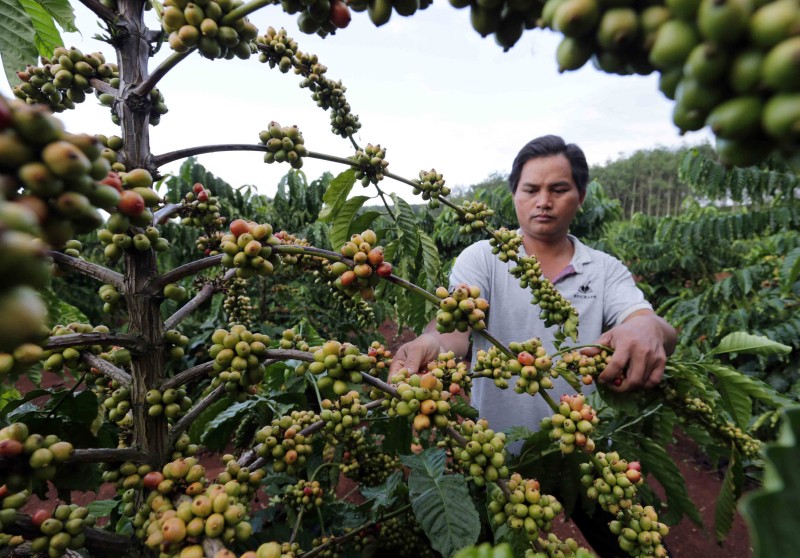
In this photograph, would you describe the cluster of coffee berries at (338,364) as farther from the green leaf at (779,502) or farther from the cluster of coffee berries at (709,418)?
the cluster of coffee berries at (709,418)

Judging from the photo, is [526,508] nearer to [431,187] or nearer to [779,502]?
[779,502]

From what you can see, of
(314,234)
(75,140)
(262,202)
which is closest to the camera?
(75,140)

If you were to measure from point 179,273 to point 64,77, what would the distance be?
64 cm

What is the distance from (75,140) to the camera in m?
0.48

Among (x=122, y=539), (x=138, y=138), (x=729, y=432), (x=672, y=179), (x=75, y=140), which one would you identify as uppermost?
(x=672, y=179)

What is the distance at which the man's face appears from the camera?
333 cm

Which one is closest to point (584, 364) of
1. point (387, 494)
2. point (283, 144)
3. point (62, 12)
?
point (387, 494)

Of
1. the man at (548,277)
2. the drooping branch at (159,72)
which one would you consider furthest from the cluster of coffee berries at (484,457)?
the man at (548,277)

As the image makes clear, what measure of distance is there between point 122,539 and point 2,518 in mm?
263

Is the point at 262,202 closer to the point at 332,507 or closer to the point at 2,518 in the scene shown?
the point at 332,507

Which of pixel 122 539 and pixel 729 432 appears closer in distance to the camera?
pixel 122 539

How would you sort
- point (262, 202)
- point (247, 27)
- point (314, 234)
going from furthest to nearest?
point (262, 202) < point (314, 234) < point (247, 27)

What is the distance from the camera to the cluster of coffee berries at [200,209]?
1.42m

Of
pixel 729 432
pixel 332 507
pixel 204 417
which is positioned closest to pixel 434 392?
pixel 204 417
